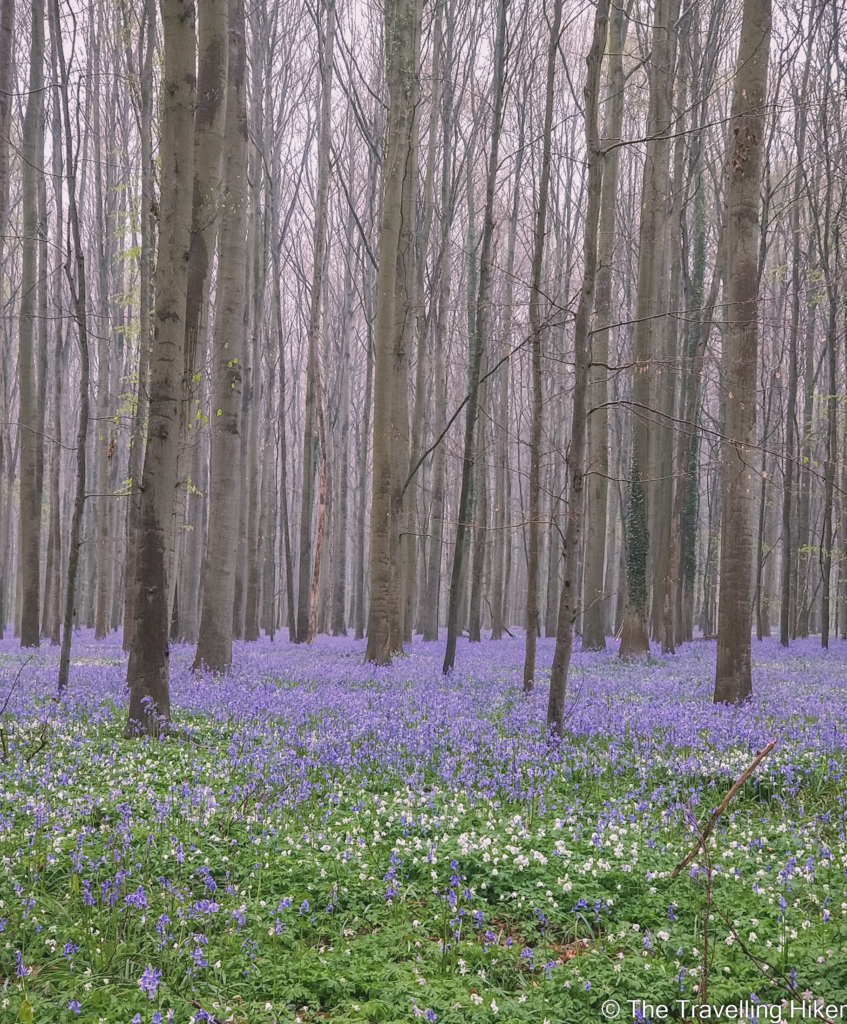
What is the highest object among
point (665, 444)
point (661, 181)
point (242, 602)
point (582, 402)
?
point (661, 181)

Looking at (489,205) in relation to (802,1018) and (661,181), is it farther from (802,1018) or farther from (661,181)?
(802,1018)

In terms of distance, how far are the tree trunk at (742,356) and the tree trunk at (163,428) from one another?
6.61m

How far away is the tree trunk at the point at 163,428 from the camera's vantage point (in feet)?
24.3

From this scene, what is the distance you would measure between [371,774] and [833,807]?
11.6ft

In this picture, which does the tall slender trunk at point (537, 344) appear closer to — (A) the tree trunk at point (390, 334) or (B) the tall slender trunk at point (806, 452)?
(A) the tree trunk at point (390, 334)

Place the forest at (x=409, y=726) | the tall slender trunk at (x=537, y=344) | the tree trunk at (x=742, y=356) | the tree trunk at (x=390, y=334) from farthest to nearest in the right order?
the tree trunk at (x=390, y=334)
the tree trunk at (x=742, y=356)
the tall slender trunk at (x=537, y=344)
the forest at (x=409, y=726)

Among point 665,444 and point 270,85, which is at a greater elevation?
point 270,85

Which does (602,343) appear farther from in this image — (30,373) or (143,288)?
(30,373)

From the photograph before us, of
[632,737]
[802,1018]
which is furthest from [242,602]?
[802,1018]

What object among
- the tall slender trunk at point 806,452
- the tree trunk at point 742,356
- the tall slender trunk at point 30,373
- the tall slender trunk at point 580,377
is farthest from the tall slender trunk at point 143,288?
the tall slender trunk at point 806,452

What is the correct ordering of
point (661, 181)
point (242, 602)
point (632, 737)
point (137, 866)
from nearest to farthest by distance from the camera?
point (137, 866) < point (632, 737) < point (661, 181) < point (242, 602)

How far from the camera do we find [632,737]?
7801mm

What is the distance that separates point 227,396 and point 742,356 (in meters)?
7.81

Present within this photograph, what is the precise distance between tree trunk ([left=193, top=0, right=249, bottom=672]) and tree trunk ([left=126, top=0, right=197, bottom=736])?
15.4 feet
